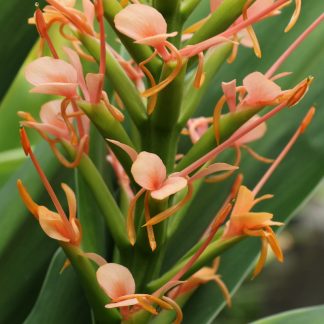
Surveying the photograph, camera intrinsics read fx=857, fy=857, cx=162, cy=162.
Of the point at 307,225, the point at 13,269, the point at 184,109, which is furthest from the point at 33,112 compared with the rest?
the point at 307,225

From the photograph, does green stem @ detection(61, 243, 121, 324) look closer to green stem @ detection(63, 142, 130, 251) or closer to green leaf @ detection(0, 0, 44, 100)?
green stem @ detection(63, 142, 130, 251)

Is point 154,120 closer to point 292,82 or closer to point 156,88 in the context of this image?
point 156,88

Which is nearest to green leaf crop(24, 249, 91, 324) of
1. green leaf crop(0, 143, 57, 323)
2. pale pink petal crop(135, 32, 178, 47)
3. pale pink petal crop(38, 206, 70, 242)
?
green leaf crop(0, 143, 57, 323)

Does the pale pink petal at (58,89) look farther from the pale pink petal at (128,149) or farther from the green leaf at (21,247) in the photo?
the green leaf at (21,247)

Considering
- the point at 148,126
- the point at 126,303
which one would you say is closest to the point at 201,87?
the point at 148,126

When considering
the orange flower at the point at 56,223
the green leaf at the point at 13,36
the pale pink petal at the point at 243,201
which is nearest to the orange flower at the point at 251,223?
the pale pink petal at the point at 243,201

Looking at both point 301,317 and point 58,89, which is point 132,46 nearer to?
point 58,89

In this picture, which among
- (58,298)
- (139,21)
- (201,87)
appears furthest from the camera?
(58,298)
